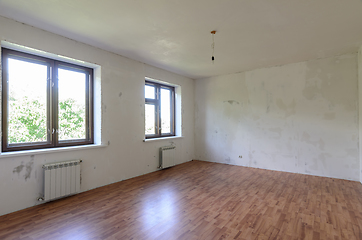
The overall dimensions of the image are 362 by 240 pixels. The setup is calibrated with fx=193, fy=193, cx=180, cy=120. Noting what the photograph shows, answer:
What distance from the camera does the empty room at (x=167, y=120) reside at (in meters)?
2.56

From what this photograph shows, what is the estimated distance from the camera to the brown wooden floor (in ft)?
7.56

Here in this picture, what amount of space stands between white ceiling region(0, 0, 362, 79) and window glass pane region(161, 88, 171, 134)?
5.61ft

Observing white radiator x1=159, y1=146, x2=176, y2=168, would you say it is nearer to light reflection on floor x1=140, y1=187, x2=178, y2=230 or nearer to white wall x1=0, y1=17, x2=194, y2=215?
white wall x1=0, y1=17, x2=194, y2=215

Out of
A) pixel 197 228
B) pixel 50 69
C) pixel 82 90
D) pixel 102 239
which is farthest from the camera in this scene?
pixel 82 90

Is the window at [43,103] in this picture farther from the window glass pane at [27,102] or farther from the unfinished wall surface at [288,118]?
the unfinished wall surface at [288,118]

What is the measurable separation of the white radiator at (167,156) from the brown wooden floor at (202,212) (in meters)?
1.02

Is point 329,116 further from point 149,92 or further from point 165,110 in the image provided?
point 149,92

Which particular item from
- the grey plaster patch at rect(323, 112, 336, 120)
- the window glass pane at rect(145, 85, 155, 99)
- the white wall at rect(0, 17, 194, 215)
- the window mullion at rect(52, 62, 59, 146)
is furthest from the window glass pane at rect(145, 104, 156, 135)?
the grey plaster patch at rect(323, 112, 336, 120)

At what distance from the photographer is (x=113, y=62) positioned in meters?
4.27

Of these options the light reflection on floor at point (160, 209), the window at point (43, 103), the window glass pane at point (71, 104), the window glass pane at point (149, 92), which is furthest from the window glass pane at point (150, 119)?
the light reflection on floor at point (160, 209)

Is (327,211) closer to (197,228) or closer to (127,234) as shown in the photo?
(197,228)

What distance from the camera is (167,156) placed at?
17.9ft

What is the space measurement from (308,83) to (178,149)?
396cm

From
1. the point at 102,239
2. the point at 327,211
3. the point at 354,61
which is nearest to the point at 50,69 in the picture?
the point at 102,239
